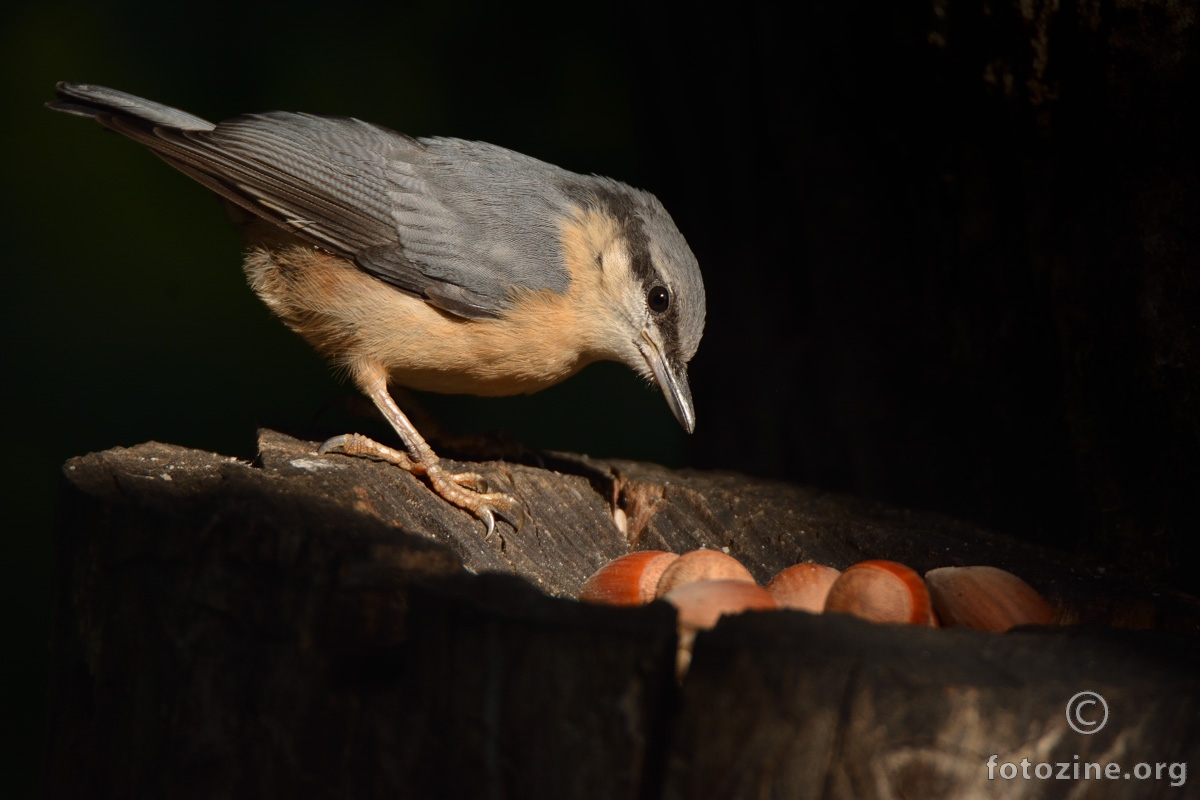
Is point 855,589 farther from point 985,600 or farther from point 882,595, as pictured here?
point 985,600

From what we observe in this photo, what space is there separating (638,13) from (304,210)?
194 centimetres

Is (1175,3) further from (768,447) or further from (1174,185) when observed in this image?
(768,447)

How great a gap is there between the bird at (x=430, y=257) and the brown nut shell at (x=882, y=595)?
1055 millimetres

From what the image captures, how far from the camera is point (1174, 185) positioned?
8.16 feet

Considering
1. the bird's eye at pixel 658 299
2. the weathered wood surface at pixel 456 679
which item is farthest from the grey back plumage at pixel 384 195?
the weathered wood surface at pixel 456 679

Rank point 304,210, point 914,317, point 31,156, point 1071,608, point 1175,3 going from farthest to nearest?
point 31,156
point 914,317
point 304,210
point 1175,3
point 1071,608

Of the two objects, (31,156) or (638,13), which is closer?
(31,156)

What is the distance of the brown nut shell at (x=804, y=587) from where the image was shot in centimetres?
202

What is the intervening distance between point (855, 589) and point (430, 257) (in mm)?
1566

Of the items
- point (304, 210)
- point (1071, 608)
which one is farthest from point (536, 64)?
point (1071, 608)

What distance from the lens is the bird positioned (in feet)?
9.36

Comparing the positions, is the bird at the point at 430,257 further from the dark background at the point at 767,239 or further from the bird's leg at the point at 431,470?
the dark background at the point at 767,239

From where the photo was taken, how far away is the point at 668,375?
3.00m

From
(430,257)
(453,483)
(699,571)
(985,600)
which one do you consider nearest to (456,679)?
→ (699,571)
